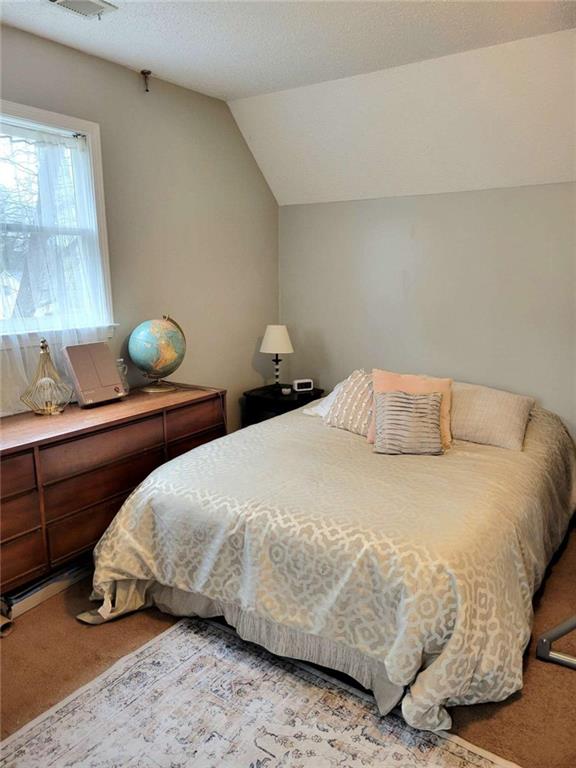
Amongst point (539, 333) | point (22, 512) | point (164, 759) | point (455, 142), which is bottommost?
point (164, 759)

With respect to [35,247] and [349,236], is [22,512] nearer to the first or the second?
[35,247]

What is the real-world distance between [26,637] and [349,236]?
2.98 metres

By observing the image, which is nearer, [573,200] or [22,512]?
[22,512]

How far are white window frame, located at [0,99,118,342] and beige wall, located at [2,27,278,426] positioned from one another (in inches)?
1.6

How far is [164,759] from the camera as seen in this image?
1.70 meters

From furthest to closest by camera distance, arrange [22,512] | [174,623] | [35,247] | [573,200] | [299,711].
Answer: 1. [573,200]
2. [35,247]
3. [174,623]
4. [22,512]
5. [299,711]

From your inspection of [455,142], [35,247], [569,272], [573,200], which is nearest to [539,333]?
[569,272]

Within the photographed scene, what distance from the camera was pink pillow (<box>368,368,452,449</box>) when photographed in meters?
2.91

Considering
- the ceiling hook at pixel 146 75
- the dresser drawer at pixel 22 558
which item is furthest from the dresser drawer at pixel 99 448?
the ceiling hook at pixel 146 75

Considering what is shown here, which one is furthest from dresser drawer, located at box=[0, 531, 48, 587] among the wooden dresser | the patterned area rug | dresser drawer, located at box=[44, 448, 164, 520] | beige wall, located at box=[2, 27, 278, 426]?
beige wall, located at box=[2, 27, 278, 426]

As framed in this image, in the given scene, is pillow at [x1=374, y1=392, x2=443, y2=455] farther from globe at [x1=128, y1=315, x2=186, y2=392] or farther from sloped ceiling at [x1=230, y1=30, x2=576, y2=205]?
sloped ceiling at [x1=230, y1=30, x2=576, y2=205]

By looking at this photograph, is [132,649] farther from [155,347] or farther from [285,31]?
[285,31]

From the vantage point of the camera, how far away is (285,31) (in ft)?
8.10

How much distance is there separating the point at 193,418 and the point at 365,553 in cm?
142
